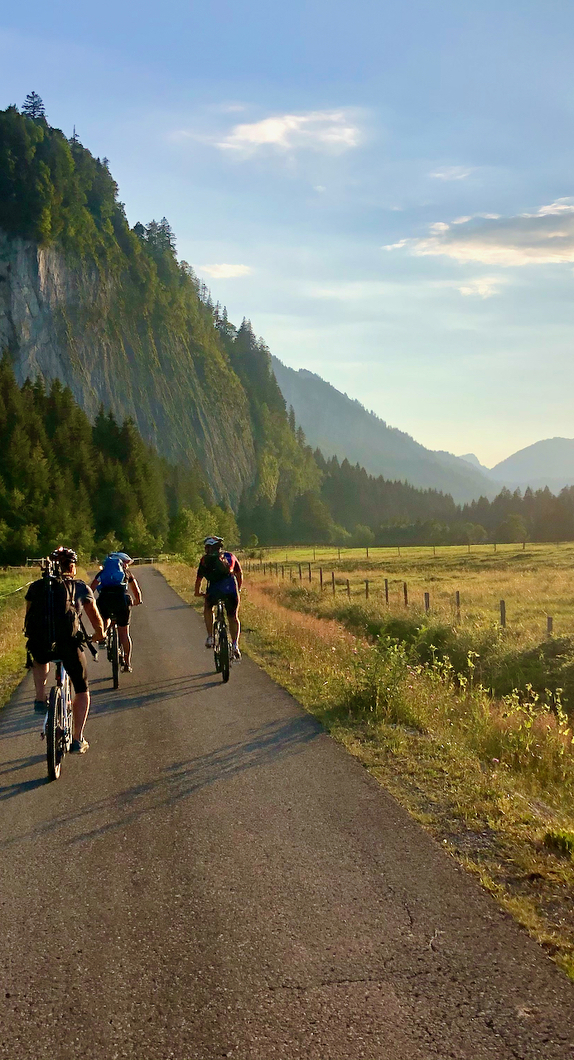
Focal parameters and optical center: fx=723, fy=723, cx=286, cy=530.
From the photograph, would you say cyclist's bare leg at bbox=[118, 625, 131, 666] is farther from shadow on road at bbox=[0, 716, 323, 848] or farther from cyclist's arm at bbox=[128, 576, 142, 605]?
shadow on road at bbox=[0, 716, 323, 848]

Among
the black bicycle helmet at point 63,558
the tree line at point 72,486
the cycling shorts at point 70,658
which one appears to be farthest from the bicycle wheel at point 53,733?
the tree line at point 72,486

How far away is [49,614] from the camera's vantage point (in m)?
7.26

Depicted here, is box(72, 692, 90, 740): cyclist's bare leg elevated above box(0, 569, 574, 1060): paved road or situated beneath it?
elevated above

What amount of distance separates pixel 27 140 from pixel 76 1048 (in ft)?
428

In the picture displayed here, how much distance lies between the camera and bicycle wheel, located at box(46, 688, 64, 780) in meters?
7.15

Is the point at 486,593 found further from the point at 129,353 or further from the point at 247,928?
the point at 129,353

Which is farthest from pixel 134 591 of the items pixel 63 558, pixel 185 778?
pixel 185 778

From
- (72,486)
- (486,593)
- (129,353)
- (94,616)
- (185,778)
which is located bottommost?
(486,593)

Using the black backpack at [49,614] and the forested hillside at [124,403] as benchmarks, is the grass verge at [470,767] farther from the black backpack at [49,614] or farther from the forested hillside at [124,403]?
the forested hillside at [124,403]

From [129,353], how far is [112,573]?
357 ft

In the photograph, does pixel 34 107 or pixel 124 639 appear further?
pixel 34 107

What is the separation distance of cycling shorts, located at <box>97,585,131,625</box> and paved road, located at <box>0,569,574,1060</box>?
4353 mm

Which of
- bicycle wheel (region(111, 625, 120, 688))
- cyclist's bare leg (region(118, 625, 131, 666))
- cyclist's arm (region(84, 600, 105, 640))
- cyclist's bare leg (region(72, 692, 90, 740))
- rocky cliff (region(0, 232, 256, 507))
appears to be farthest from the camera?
rocky cliff (region(0, 232, 256, 507))

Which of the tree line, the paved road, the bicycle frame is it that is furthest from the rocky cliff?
the paved road
